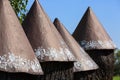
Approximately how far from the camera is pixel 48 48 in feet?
27.0

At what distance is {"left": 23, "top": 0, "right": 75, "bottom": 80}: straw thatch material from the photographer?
809 cm

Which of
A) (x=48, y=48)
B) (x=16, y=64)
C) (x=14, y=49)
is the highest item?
(x=48, y=48)

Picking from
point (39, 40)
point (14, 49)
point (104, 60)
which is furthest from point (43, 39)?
point (104, 60)

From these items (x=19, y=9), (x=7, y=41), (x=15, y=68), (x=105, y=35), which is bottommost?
(x=15, y=68)

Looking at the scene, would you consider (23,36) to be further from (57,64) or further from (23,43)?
(57,64)

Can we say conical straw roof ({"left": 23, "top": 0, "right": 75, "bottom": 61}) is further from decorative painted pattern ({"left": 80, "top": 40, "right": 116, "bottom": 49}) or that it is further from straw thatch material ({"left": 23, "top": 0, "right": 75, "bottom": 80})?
decorative painted pattern ({"left": 80, "top": 40, "right": 116, "bottom": 49})

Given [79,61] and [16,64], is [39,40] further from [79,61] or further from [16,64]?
[16,64]

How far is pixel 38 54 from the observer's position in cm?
820

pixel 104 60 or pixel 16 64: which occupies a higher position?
pixel 104 60

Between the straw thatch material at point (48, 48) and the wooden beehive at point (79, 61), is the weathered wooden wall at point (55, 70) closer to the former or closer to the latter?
the straw thatch material at point (48, 48)

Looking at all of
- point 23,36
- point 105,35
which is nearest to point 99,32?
point 105,35

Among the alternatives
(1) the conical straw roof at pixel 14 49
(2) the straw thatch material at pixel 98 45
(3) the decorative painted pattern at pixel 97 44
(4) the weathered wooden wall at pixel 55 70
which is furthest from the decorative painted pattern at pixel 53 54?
(3) the decorative painted pattern at pixel 97 44

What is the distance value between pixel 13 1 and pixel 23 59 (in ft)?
28.0

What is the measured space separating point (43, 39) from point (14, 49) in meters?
1.94
